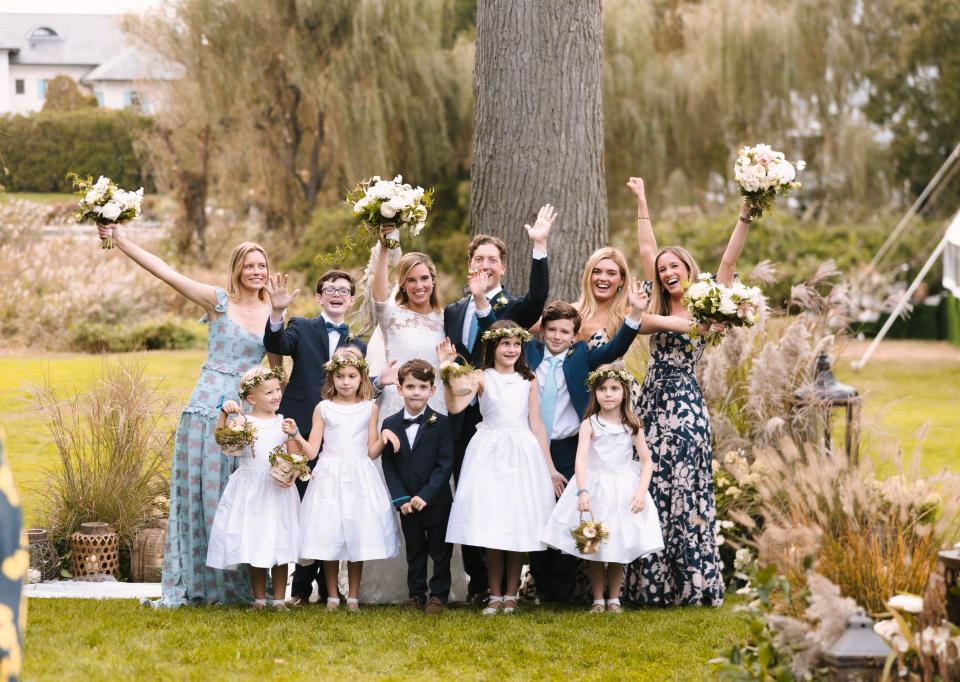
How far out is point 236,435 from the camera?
5.64 m

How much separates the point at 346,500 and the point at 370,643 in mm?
830

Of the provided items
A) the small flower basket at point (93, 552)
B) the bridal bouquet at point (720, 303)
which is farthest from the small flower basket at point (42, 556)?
the bridal bouquet at point (720, 303)

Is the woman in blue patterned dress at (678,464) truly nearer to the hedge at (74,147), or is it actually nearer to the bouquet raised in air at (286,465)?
the bouquet raised in air at (286,465)

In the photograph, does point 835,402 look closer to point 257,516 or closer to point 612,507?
point 612,507

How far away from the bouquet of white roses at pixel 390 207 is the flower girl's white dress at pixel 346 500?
2.99 ft

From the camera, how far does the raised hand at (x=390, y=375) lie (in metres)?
6.19

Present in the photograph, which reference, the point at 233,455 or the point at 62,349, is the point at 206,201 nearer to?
the point at 62,349

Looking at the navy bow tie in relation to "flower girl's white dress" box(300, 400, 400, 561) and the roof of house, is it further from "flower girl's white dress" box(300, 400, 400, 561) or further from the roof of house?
the roof of house

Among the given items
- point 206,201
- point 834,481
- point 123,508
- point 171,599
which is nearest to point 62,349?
point 206,201

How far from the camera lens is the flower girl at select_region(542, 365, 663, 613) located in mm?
5785

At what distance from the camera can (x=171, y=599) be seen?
6039 mm

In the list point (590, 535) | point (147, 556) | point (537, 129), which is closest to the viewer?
point (590, 535)

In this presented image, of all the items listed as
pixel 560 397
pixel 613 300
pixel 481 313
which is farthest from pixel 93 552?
pixel 613 300

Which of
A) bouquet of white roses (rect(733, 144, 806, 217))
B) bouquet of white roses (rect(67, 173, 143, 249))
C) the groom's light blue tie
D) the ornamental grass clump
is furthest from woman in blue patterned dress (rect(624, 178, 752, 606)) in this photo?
the ornamental grass clump
